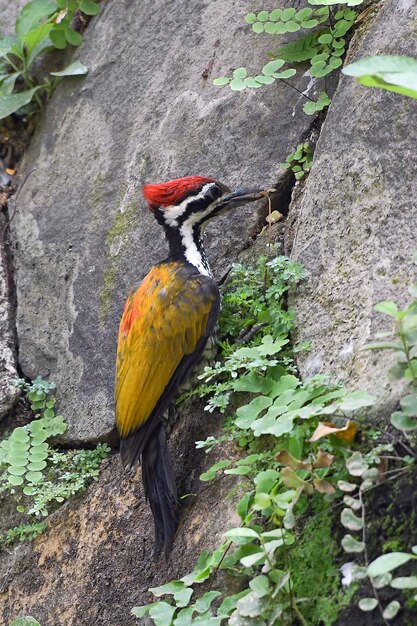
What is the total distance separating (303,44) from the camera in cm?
514

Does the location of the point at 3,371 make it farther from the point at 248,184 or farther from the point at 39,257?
the point at 248,184

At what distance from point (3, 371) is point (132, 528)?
1319 mm

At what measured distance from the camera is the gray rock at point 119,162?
5102 millimetres

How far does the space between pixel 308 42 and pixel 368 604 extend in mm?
3131

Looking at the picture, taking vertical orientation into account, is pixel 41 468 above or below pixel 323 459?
below

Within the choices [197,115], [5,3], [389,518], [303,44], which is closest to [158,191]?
[197,115]

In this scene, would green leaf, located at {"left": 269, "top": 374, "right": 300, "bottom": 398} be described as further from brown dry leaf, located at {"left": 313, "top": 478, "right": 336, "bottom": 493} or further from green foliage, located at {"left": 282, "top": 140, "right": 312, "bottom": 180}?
green foliage, located at {"left": 282, "top": 140, "right": 312, "bottom": 180}

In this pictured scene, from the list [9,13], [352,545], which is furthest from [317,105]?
[9,13]

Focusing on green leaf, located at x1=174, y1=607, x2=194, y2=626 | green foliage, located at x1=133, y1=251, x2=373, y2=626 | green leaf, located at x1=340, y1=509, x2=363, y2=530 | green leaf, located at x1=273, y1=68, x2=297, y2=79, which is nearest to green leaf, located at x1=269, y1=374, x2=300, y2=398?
green foliage, located at x1=133, y1=251, x2=373, y2=626

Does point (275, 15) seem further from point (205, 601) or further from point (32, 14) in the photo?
point (205, 601)

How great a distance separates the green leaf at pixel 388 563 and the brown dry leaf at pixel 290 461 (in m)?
0.55

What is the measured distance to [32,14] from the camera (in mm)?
6223

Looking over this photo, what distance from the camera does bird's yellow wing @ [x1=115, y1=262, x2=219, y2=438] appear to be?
173 inches

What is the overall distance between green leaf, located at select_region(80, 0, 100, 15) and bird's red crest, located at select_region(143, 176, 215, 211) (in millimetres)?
1964
